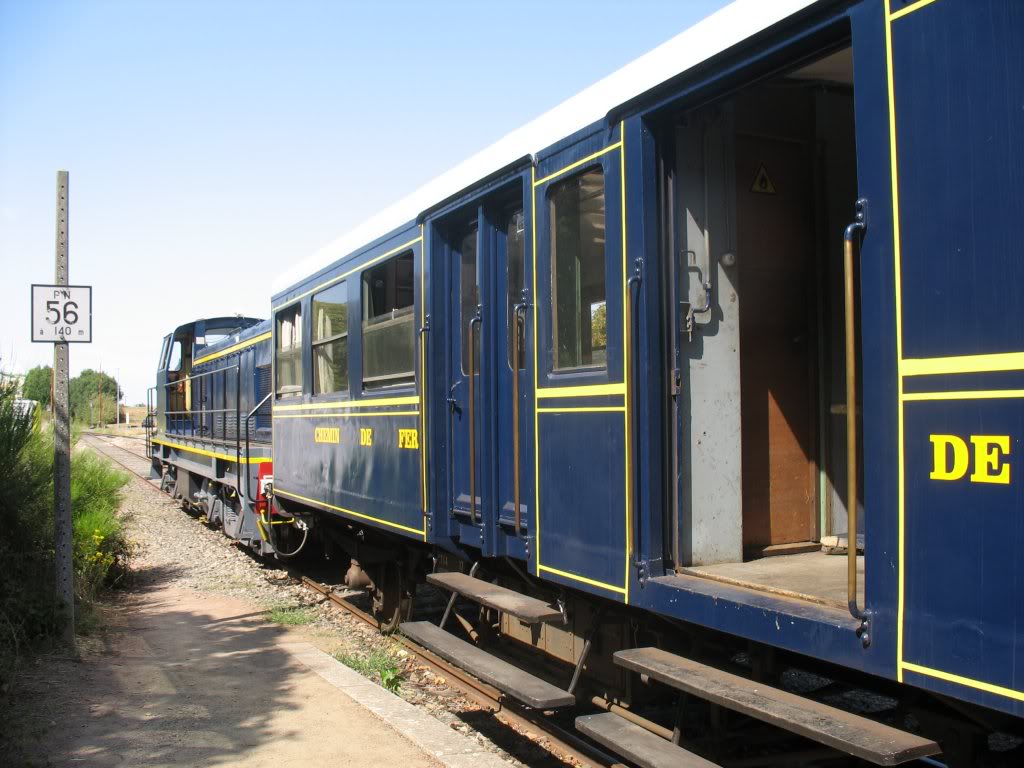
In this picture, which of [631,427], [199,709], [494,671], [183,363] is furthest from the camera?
[183,363]

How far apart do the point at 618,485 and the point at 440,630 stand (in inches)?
87.3

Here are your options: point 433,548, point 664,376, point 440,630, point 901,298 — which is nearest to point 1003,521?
point 901,298

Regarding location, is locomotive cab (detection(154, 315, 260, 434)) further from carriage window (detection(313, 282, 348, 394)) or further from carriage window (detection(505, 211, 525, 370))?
carriage window (detection(505, 211, 525, 370))

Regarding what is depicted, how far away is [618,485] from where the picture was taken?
399 centimetres

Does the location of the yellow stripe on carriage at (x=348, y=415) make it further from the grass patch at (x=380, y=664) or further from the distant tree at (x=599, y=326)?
the distant tree at (x=599, y=326)

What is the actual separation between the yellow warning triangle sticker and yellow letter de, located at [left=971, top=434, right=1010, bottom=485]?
2137mm

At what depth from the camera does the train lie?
2.51m

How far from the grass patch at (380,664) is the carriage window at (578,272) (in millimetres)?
3025

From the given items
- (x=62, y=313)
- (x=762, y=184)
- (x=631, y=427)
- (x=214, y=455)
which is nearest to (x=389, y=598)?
(x=62, y=313)

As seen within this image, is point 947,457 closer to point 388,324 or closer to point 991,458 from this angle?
point 991,458

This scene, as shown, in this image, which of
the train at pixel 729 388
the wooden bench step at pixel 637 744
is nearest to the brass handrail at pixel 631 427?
the train at pixel 729 388

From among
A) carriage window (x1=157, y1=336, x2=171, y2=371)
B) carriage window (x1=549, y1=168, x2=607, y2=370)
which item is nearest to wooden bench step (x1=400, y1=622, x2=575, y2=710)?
carriage window (x1=549, y1=168, x2=607, y2=370)

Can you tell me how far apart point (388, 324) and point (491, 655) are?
2.60m

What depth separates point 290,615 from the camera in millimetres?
8727
